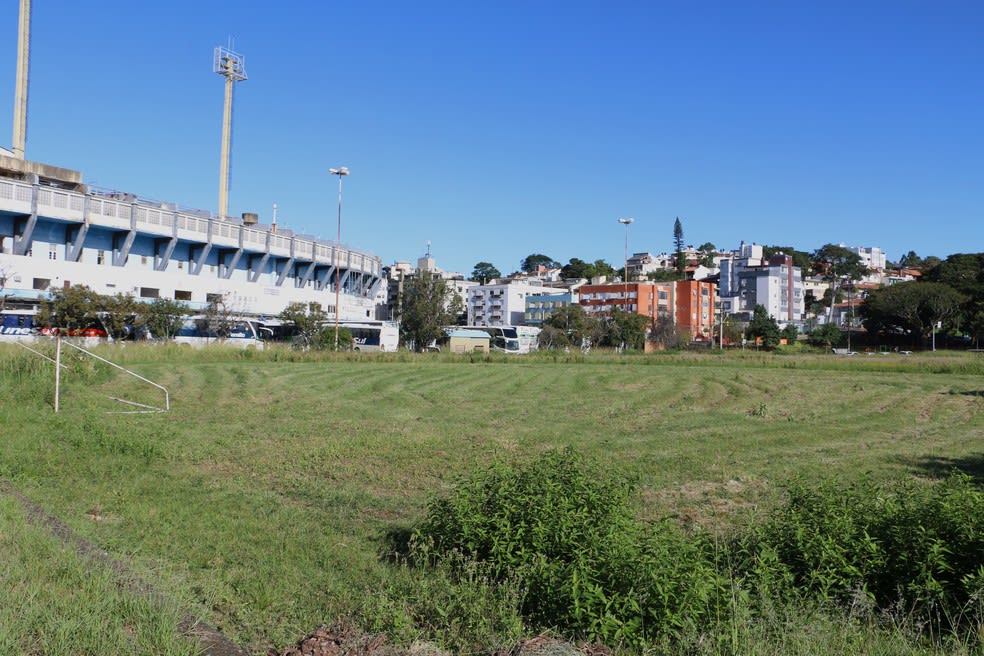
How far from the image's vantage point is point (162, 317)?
204ft

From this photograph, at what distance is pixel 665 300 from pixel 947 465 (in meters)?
117

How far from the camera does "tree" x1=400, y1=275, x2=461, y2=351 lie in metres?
82.8

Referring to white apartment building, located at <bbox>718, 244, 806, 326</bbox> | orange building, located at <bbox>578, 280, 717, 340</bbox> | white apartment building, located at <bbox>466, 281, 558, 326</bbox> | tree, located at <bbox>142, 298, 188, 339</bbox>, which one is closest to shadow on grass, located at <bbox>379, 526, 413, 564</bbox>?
tree, located at <bbox>142, 298, 188, 339</bbox>

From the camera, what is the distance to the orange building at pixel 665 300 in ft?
411

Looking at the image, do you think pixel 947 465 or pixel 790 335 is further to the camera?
pixel 790 335

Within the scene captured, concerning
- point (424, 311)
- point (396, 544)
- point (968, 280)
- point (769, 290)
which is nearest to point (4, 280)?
point (424, 311)

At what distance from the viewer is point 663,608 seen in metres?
5.33

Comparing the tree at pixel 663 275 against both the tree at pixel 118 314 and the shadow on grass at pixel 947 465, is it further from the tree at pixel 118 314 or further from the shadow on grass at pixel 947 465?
the shadow on grass at pixel 947 465

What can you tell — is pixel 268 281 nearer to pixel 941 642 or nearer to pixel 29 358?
pixel 29 358

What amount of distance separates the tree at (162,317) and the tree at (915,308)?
275ft

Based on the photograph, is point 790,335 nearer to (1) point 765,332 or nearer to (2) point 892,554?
(1) point 765,332

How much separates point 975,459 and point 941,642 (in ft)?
34.1

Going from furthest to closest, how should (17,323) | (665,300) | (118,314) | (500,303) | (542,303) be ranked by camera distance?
1. (500,303)
2. (542,303)
3. (665,300)
4. (118,314)
5. (17,323)

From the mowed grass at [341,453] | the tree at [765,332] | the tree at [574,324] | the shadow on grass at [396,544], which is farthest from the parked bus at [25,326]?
the tree at [765,332]
